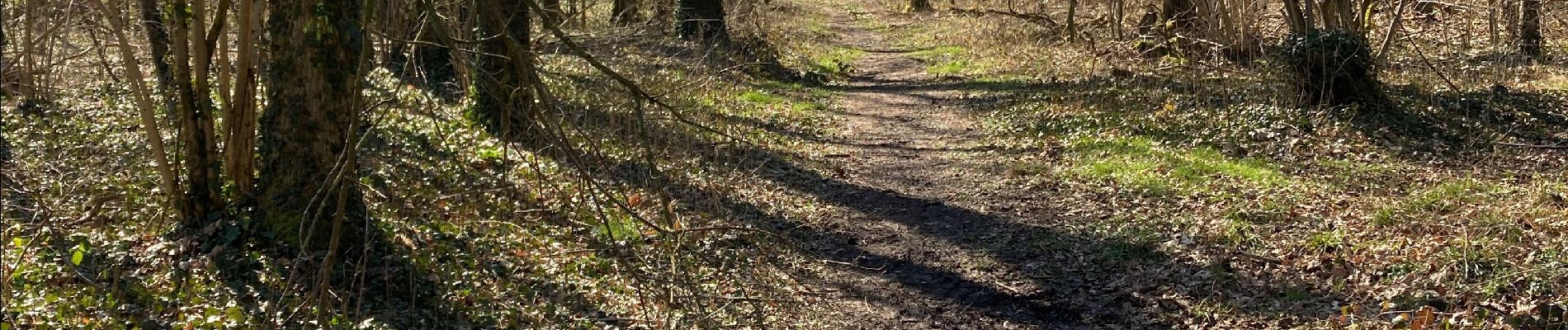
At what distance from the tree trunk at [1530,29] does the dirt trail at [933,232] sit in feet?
20.8

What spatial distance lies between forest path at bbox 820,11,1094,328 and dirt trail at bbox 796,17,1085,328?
1 cm

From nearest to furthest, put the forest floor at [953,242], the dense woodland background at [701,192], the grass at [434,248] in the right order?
1. the grass at [434,248]
2. the dense woodland background at [701,192]
3. the forest floor at [953,242]

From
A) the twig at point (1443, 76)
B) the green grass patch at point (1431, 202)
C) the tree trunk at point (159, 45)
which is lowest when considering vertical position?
the green grass patch at point (1431, 202)

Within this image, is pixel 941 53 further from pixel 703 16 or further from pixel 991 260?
pixel 991 260

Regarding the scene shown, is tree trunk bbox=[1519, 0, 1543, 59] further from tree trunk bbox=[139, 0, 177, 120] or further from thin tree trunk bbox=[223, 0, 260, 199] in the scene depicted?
tree trunk bbox=[139, 0, 177, 120]

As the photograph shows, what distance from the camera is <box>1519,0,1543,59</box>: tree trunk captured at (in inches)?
517

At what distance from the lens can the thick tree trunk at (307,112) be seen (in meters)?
6.07

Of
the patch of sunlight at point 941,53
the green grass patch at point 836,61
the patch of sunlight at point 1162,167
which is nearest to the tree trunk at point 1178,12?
the patch of sunlight at point 941,53

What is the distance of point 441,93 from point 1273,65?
8688 millimetres

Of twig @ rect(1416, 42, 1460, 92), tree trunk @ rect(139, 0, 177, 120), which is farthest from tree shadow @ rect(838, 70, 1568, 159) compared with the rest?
tree trunk @ rect(139, 0, 177, 120)

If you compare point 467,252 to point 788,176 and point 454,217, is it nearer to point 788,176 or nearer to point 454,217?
point 454,217

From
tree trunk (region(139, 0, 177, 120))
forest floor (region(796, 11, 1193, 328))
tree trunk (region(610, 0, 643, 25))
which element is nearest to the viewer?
forest floor (region(796, 11, 1193, 328))

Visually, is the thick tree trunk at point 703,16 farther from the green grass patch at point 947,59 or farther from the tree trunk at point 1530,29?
the tree trunk at point 1530,29

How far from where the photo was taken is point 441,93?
12.8m
